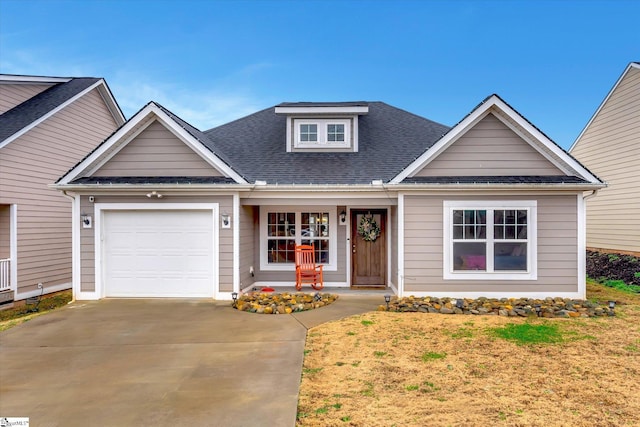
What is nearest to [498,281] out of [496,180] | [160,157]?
[496,180]

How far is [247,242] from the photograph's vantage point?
915cm

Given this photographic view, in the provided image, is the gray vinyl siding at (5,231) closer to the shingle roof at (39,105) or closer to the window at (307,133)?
the shingle roof at (39,105)

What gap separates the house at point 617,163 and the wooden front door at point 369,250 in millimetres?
9811

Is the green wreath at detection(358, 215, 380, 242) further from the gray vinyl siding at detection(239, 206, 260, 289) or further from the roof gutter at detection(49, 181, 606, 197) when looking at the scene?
the gray vinyl siding at detection(239, 206, 260, 289)

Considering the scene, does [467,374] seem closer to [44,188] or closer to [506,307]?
[506,307]

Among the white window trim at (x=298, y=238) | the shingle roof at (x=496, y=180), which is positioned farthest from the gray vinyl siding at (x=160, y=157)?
the shingle roof at (x=496, y=180)

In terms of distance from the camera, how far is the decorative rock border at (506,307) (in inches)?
280

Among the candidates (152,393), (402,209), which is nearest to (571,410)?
(152,393)

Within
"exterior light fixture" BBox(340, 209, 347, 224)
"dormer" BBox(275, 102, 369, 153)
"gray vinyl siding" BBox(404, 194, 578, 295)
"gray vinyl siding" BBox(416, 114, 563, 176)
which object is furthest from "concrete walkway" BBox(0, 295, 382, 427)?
"dormer" BBox(275, 102, 369, 153)

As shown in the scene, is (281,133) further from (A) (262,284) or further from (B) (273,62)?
(B) (273,62)

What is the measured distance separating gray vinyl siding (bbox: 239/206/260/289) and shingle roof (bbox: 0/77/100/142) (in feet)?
21.3

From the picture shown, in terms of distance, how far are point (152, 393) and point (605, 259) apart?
15.7 m

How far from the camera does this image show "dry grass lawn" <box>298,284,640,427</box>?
3.42 meters

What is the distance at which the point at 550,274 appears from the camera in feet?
26.3
